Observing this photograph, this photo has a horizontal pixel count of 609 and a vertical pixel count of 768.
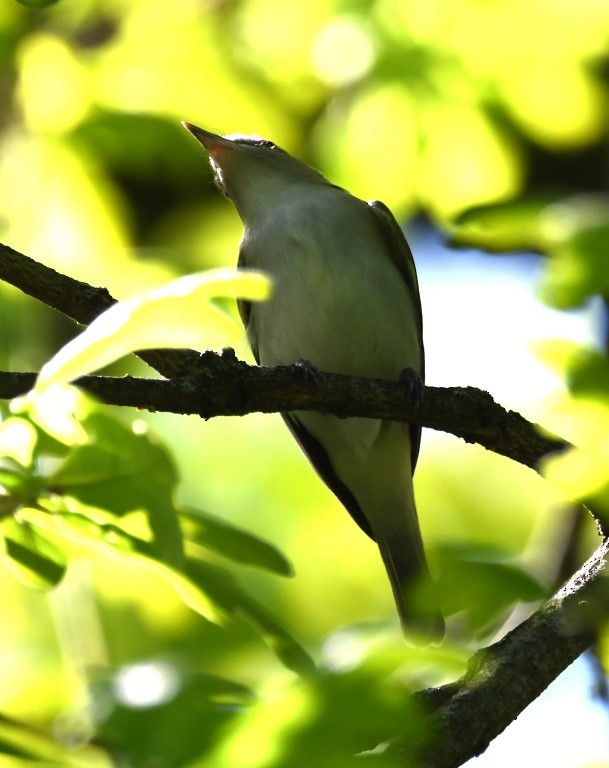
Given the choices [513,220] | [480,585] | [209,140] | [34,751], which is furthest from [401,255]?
[34,751]

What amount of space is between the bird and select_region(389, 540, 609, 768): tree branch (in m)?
2.17

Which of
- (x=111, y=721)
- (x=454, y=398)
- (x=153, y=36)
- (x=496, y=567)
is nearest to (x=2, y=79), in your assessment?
(x=153, y=36)

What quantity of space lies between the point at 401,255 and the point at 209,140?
1.20 m

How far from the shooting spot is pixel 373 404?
355 cm

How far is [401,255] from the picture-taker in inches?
223

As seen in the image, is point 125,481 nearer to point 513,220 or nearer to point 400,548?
point 513,220

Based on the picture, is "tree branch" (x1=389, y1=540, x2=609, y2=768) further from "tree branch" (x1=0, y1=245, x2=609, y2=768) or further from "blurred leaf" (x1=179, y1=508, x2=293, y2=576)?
"blurred leaf" (x1=179, y1=508, x2=293, y2=576)

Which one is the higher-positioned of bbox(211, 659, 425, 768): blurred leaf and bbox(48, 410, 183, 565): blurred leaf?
bbox(48, 410, 183, 565): blurred leaf

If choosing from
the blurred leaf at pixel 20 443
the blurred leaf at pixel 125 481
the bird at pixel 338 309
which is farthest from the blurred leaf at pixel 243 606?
the bird at pixel 338 309

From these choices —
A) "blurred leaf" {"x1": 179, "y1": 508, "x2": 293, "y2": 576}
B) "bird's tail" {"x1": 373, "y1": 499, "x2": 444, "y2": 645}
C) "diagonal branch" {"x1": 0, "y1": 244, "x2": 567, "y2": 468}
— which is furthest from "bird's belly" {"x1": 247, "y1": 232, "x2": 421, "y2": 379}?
"blurred leaf" {"x1": 179, "y1": 508, "x2": 293, "y2": 576}

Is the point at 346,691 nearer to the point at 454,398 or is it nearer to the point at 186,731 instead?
the point at 186,731

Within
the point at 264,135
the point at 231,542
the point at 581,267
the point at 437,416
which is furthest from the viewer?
the point at 264,135

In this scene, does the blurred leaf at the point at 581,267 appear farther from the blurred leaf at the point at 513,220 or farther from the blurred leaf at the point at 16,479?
the blurred leaf at the point at 16,479

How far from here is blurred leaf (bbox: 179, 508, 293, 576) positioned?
7.16ft
